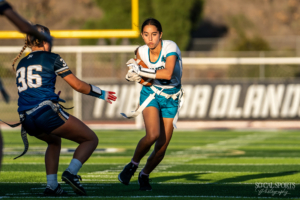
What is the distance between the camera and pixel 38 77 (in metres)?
5.19

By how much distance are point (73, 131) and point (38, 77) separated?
61cm

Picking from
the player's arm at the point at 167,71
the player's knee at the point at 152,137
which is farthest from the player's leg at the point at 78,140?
the player's arm at the point at 167,71

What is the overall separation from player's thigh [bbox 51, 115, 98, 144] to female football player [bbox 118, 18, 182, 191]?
28.9 inches

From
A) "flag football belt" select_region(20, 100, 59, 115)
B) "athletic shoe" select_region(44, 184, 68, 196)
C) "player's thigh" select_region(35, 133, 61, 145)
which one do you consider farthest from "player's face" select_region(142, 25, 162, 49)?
"athletic shoe" select_region(44, 184, 68, 196)

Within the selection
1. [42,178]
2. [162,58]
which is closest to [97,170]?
[42,178]

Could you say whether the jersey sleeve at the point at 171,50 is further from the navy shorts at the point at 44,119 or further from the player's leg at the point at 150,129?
the navy shorts at the point at 44,119

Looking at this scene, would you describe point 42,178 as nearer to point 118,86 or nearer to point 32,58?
point 32,58

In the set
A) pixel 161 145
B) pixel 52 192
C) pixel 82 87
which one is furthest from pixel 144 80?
pixel 52 192

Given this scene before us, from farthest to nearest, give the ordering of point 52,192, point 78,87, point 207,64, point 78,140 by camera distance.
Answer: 1. point 207,64
2. point 52,192
3. point 78,140
4. point 78,87

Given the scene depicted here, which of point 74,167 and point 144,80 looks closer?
point 74,167

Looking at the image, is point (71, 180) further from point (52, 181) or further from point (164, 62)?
point (164, 62)

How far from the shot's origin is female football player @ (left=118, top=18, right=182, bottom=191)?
5.91 meters

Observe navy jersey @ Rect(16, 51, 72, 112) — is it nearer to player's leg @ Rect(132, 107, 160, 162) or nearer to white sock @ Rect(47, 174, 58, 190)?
white sock @ Rect(47, 174, 58, 190)

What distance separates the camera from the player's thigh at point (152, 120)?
5.80m
